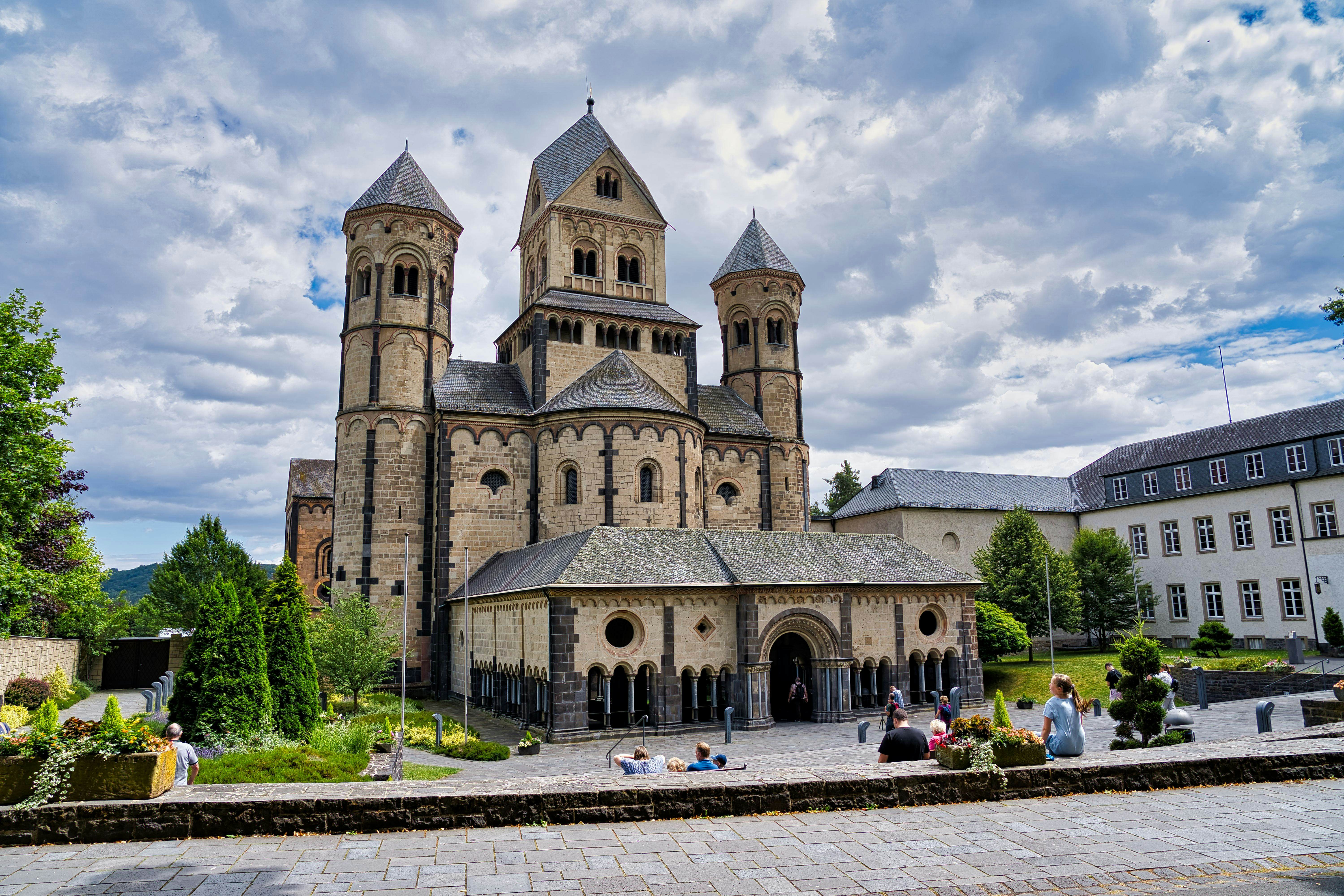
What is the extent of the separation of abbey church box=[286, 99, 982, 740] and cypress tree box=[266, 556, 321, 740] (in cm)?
538

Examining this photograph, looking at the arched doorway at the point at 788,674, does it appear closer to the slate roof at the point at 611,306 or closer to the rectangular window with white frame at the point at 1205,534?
the slate roof at the point at 611,306

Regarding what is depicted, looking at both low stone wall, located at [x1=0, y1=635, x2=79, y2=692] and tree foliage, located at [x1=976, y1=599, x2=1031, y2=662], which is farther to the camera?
tree foliage, located at [x1=976, y1=599, x2=1031, y2=662]

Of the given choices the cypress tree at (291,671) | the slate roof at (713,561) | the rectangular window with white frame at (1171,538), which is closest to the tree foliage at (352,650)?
the slate roof at (713,561)

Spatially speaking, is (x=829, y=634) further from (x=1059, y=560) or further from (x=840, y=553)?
(x=1059, y=560)

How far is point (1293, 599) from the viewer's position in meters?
41.8

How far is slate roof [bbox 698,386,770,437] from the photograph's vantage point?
4409 centimetres

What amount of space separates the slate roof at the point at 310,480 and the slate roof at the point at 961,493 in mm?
39712

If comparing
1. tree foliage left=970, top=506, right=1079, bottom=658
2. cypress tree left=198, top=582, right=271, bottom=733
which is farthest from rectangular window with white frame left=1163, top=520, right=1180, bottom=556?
cypress tree left=198, top=582, right=271, bottom=733

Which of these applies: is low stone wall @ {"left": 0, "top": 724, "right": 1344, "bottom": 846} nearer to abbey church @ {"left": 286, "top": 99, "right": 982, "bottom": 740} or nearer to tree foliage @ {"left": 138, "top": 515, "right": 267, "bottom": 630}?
abbey church @ {"left": 286, "top": 99, "right": 982, "bottom": 740}

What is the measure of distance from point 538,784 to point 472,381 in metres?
33.2

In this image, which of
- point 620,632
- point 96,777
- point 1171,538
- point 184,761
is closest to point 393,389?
point 620,632

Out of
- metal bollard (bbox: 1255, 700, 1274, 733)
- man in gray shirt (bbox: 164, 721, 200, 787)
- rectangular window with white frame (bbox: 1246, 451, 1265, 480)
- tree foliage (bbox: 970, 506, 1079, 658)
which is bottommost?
metal bollard (bbox: 1255, 700, 1274, 733)

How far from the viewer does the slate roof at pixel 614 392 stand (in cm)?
3772

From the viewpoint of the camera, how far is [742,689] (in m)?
28.4
